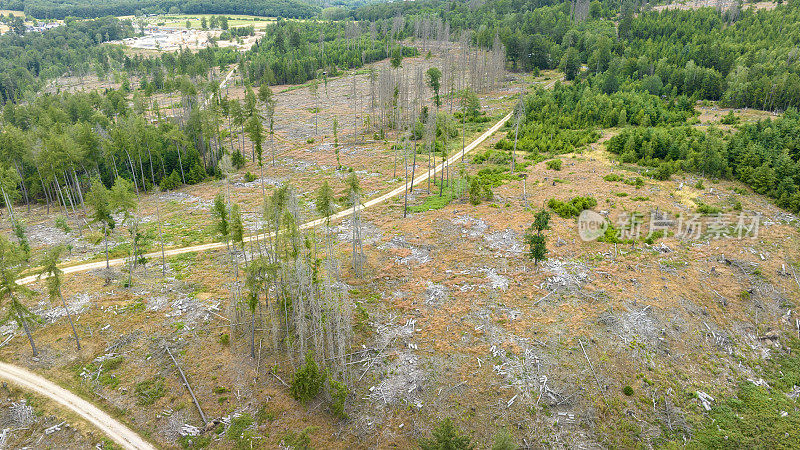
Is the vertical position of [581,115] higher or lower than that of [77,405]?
higher

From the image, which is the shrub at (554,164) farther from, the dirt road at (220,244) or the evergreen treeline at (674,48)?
the evergreen treeline at (674,48)

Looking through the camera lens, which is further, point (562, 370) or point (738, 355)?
point (738, 355)

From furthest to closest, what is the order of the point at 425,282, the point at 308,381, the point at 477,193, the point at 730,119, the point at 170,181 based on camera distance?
the point at 730,119 < the point at 170,181 < the point at 477,193 < the point at 425,282 < the point at 308,381

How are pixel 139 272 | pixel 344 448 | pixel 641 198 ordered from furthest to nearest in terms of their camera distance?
pixel 641 198
pixel 139 272
pixel 344 448

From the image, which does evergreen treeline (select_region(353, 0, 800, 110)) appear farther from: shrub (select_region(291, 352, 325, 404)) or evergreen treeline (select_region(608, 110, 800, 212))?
shrub (select_region(291, 352, 325, 404))

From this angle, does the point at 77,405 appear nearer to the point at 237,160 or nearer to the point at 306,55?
the point at 237,160

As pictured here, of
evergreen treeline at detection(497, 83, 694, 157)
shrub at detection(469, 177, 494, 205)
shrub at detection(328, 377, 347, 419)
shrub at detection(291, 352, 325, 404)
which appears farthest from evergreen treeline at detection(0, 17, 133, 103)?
shrub at detection(328, 377, 347, 419)

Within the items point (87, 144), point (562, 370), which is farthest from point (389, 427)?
point (87, 144)

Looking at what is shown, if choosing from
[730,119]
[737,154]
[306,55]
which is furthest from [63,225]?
[306,55]

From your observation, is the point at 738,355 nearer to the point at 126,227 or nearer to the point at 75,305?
the point at 75,305
